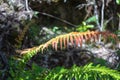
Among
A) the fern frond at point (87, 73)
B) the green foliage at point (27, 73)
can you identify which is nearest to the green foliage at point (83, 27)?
the green foliage at point (27, 73)

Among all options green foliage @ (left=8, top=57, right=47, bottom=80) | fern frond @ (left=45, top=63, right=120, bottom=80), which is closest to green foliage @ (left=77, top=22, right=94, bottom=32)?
green foliage @ (left=8, top=57, right=47, bottom=80)

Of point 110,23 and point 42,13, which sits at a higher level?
point 42,13

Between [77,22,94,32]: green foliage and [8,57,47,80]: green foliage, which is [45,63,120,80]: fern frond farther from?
[77,22,94,32]: green foliage

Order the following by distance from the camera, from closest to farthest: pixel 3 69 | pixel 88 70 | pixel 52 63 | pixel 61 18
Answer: pixel 88 70
pixel 3 69
pixel 52 63
pixel 61 18

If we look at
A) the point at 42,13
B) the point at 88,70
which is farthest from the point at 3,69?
the point at 42,13

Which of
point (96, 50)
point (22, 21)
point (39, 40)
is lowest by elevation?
point (96, 50)

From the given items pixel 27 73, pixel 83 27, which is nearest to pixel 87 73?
pixel 27 73

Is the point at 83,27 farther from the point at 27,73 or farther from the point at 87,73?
the point at 87,73

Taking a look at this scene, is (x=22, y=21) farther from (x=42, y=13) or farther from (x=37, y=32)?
(x=42, y=13)
